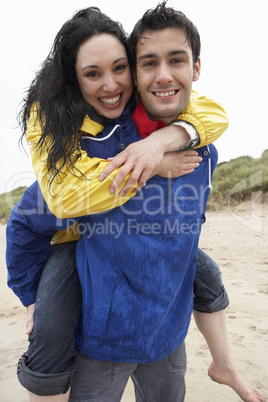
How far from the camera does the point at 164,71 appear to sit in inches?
64.5

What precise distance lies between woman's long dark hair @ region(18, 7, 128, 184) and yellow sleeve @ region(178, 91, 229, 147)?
46 cm

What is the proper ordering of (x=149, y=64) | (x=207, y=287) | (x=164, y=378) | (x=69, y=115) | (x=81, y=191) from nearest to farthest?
(x=81, y=191), (x=69, y=115), (x=149, y=64), (x=164, y=378), (x=207, y=287)

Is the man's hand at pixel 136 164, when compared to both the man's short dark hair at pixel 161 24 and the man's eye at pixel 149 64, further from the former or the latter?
the man's short dark hair at pixel 161 24

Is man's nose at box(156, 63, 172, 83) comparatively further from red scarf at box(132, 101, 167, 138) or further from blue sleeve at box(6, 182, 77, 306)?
blue sleeve at box(6, 182, 77, 306)

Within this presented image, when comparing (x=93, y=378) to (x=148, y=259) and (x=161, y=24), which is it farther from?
(x=161, y=24)

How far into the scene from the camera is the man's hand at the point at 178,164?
5.33 feet

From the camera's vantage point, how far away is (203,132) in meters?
1.69

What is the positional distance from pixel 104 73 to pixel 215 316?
1545 mm

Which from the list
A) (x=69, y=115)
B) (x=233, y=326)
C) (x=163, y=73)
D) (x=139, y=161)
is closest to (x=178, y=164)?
(x=139, y=161)

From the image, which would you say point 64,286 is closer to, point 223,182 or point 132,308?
point 132,308

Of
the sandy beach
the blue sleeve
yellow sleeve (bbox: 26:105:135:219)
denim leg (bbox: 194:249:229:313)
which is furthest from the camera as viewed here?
the sandy beach

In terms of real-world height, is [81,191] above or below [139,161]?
below

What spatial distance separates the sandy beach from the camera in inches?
114

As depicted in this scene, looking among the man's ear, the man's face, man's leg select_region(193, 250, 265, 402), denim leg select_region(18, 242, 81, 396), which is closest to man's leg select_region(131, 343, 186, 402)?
man's leg select_region(193, 250, 265, 402)
